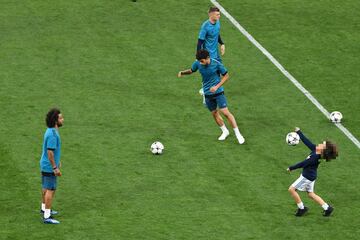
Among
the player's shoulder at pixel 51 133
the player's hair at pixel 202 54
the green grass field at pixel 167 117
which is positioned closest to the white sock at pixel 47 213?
the green grass field at pixel 167 117

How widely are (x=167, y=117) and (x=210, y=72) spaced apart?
2.46m

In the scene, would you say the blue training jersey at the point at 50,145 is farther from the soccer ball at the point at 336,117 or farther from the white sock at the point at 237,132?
the soccer ball at the point at 336,117

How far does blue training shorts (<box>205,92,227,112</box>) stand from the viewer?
82.8 feet

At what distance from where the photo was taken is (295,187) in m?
21.6

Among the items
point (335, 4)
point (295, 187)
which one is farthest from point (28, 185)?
point (335, 4)

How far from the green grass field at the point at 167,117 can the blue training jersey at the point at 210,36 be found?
5.51 ft

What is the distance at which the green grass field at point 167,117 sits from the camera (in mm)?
21516

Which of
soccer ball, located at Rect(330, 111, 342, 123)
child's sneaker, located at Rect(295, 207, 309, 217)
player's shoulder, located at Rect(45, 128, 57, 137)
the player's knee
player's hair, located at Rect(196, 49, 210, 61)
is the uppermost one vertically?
player's shoulder, located at Rect(45, 128, 57, 137)

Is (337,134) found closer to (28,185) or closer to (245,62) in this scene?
(245,62)

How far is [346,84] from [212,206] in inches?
341

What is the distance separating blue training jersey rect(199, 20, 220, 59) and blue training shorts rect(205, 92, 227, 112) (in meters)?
1.87

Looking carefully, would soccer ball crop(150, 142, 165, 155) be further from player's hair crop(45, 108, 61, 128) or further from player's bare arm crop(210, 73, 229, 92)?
player's hair crop(45, 108, 61, 128)

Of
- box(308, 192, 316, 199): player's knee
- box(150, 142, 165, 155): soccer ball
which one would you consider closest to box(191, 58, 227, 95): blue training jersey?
box(150, 142, 165, 155): soccer ball

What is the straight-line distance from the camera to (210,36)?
26781mm
